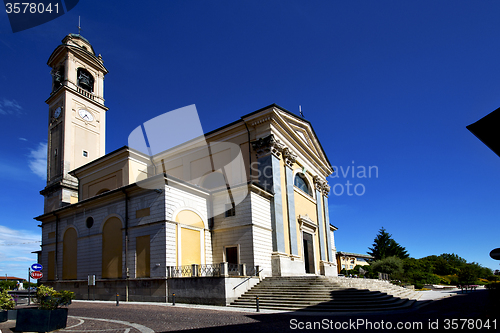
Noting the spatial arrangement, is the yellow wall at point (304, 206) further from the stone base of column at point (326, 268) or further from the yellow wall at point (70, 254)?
the yellow wall at point (70, 254)

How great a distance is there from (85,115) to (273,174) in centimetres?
2517

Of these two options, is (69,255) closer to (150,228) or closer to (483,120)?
(150,228)

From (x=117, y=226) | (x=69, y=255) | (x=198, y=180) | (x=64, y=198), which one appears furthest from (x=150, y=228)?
(x=64, y=198)

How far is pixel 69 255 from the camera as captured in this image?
2402 centimetres

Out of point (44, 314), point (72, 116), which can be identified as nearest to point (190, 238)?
point (44, 314)

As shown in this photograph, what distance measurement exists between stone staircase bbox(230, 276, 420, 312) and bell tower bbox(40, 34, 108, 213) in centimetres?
2513

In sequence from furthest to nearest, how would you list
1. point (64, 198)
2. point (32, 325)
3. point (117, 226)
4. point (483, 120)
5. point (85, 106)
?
point (85, 106) < point (64, 198) < point (117, 226) < point (32, 325) < point (483, 120)

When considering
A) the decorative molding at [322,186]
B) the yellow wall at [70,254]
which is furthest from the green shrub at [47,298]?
the decorative molding at [322,186]

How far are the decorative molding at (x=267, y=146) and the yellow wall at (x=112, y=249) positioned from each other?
10156mm

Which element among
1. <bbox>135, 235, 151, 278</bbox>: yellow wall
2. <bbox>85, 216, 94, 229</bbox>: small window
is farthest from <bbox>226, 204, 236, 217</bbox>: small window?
<bbox>85, 216, 94, 229</bbox>: small window

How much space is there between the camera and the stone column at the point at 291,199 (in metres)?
23.3

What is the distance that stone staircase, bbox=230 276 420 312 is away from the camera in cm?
1378

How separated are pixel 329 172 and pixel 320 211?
554 centimetres

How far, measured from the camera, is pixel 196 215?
67.8 ft
